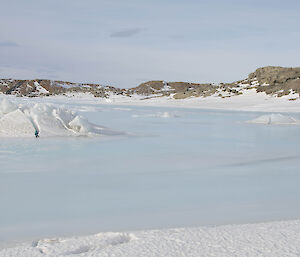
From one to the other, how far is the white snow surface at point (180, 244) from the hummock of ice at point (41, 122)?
613 cm

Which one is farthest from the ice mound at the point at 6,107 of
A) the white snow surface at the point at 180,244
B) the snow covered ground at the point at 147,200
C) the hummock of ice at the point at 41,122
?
the white snow surface at the point at 180,244

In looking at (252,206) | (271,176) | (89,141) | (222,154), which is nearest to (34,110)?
(89,141)

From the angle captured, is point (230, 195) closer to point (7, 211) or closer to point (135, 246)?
point (135, 246)

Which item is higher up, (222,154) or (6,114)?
(6,114)

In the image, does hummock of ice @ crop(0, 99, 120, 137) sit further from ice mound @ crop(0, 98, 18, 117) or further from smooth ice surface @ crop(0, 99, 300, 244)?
smooth ice surface @ crop(0, 99, 300, 244)

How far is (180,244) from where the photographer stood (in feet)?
7.20

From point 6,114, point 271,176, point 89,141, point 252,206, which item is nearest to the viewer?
point 252,206

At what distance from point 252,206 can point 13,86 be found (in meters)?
150

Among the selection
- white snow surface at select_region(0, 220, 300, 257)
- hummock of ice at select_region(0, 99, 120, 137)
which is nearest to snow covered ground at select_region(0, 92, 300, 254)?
white snow surface at select_region(0, 220, 300, 257)

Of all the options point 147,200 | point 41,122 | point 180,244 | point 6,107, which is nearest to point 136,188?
point 147,200

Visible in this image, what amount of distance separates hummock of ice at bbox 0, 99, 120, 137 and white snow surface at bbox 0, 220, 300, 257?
613 cm

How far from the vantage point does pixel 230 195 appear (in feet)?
11.6

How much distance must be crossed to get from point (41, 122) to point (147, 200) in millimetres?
5663

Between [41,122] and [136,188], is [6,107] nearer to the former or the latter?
[41,122]
